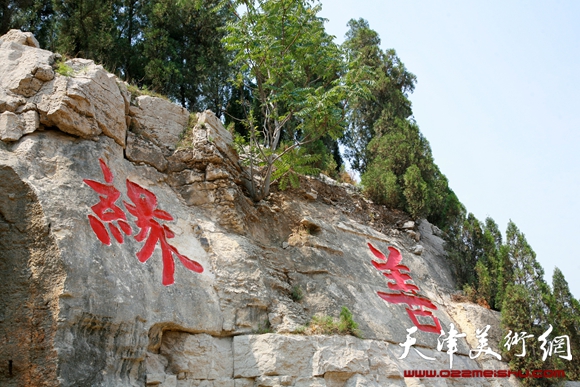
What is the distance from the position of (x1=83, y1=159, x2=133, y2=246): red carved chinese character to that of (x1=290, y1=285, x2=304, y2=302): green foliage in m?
2.73

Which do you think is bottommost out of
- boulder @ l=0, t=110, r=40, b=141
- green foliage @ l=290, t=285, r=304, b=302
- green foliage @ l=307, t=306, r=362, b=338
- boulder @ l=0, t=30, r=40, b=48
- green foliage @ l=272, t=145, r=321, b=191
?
green foliage @ l=307, t=306, r=362, b=338

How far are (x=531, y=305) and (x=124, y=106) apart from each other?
830 centimetres

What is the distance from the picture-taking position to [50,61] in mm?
7449

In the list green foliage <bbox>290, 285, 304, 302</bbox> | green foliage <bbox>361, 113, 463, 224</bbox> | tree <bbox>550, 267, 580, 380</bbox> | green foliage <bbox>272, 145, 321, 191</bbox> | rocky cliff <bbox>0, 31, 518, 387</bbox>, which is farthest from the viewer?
green foliage <bbox>361, 113, 463, 224</bbox>

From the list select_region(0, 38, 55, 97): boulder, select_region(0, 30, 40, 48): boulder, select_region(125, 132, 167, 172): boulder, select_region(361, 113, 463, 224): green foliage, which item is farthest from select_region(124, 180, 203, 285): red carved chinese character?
select_region(361, 113, 463, 224): green foliage

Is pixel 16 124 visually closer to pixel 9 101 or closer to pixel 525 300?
pixel 9 101

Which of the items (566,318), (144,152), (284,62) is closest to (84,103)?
(144,152)

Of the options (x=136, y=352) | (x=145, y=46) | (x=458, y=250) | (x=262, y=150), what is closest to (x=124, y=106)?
(x=262, y=150)

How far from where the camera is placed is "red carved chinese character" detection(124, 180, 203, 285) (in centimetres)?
701

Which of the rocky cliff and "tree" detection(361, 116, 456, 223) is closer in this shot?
the rocky cliff

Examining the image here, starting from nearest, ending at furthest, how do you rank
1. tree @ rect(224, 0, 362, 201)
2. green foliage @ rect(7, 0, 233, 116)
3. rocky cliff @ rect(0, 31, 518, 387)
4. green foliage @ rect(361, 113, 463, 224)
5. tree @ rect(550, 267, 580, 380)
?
1. rocky cliff @ rect(0, 31, 518, 387)
2. tree @ rect(224, 0, 362, 201)
3. tree @ rect(550, 267, 580, 380)
4. green foliage @ rect(7, 0, 233, 116)
5. green foliage @ rect(361, 113, 463, 224)

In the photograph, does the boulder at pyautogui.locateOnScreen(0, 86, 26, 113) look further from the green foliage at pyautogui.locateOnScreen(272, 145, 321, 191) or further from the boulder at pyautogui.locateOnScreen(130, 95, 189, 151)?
the green foliage at pyautogui.locateOnScreen(272, 145, 321, 191)

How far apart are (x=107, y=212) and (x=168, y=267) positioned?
105 centimetres

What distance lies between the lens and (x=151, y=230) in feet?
24.2
